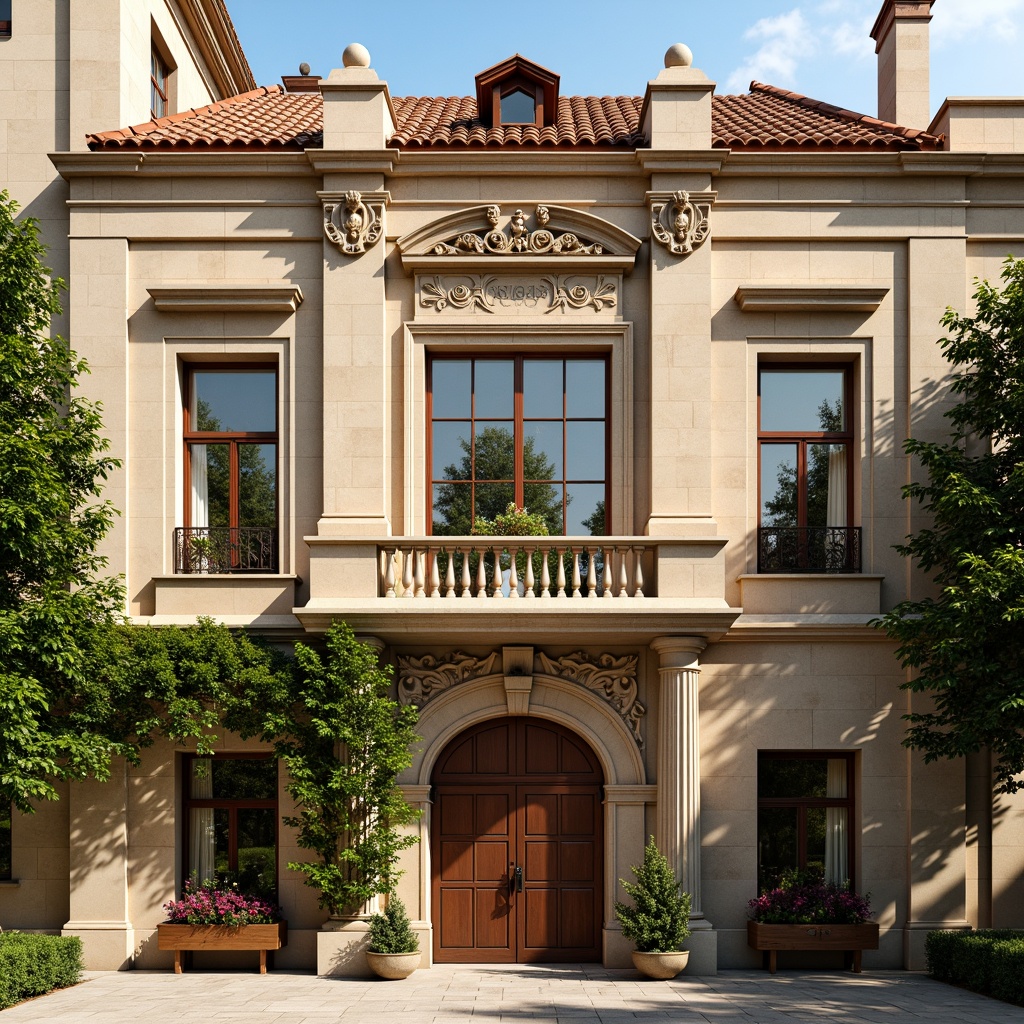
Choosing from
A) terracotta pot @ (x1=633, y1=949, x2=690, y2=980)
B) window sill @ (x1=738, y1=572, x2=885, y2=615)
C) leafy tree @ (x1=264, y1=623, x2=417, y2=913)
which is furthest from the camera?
window sill @ (x1=738, y1=572, x2=885, y2=615)

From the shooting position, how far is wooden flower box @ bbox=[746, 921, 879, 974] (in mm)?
15531

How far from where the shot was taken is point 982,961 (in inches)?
566

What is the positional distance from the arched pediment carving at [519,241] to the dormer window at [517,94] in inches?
117

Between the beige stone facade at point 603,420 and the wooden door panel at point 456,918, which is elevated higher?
the beige stone facade at point 603,420

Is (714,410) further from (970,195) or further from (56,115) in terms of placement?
(56,115)

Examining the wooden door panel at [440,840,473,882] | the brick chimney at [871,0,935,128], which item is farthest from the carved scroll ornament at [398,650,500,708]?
the brick chimney at [871,0,935,128]

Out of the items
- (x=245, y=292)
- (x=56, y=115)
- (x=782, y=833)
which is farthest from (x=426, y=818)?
(x=56, y=115)

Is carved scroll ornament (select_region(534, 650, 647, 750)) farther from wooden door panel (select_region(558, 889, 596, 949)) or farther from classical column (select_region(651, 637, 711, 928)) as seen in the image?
wooden door panel (select_region(558, 889, 596, 949))

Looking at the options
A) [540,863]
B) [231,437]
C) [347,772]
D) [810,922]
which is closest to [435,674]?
[347,772]

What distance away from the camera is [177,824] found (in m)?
16.4

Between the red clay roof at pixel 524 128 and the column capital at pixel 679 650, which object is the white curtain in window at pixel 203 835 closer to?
the column capital at pixel 679 650

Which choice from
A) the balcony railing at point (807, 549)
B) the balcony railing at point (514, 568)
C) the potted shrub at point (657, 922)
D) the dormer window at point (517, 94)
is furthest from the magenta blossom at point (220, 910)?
the dormer window at point (517, 94)

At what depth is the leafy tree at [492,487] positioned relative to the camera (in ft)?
56.4

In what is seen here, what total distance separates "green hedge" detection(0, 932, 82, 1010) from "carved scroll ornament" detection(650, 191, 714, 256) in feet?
42.3
